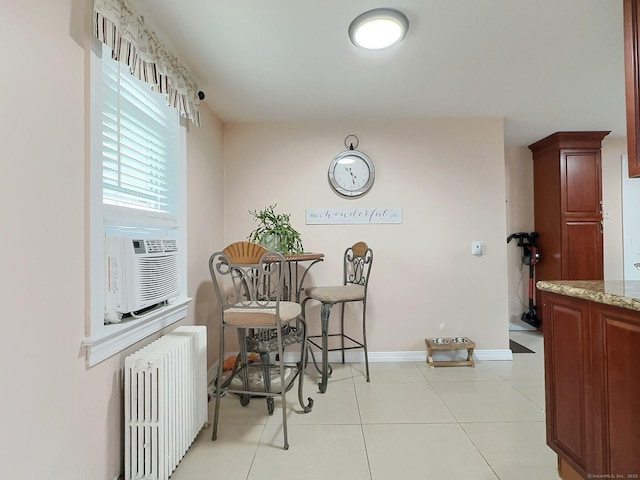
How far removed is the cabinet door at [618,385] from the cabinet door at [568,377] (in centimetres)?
6

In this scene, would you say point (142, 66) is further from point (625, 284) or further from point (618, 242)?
point (618, 242)

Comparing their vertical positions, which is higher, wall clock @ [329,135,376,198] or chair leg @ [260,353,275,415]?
wall clock @ [329,135,376,198]

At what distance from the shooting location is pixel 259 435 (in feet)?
5.74

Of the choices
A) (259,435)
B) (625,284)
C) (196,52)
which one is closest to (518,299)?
(625,284)

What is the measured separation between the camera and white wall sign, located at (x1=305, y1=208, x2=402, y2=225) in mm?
2844

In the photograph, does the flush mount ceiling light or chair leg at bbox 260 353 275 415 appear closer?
the flush mount ceiling light

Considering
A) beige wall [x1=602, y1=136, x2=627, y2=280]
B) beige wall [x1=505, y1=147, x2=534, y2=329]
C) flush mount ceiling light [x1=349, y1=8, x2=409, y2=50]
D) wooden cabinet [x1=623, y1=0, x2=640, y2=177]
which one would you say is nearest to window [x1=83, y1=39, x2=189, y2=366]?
flush mount ceiling light [x1=349, y1=8, x2=409, y2=50]

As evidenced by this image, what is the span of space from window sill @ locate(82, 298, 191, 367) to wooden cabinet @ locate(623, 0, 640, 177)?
2288 mm

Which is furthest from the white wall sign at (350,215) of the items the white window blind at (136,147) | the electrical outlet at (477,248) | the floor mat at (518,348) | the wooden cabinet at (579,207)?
the wooden cabinet at (579,207)

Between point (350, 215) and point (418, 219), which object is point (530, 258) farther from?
point (350, 215)

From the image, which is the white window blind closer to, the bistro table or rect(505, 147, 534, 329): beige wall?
the bistro table

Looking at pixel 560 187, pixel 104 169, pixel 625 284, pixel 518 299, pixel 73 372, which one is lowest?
pixel 518 299

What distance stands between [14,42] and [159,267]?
0.98m

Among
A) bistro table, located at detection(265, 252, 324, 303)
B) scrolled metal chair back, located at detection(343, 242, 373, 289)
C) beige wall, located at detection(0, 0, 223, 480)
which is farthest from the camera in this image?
scrolled metal chair back, located at detection(343, 242, 373, 289)
